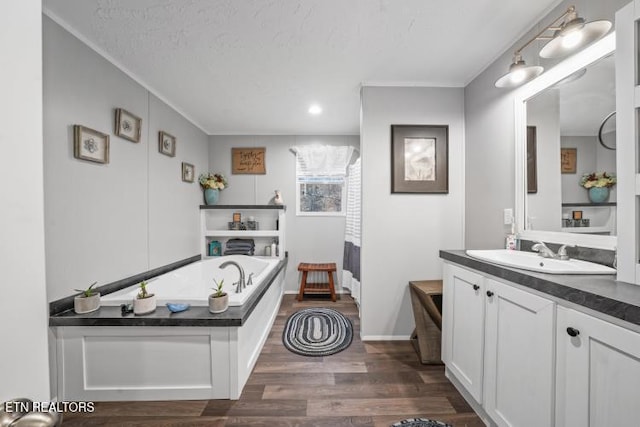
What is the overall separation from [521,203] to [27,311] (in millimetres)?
2333

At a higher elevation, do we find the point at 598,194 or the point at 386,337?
the point at 598,194

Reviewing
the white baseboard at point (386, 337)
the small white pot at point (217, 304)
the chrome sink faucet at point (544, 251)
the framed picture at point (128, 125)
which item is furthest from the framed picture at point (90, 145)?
the chrome sink faucet at point (544, 251)

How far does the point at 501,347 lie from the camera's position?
1.33 meters

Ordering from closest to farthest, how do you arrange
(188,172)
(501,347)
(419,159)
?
(501,347) < (419,159) < (188,172)

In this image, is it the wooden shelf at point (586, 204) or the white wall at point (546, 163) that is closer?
the wooden shelf at point (586, 204)

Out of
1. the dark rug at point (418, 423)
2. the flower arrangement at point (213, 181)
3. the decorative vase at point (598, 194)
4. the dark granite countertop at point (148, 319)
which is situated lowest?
the dark rug at point (418, 423)

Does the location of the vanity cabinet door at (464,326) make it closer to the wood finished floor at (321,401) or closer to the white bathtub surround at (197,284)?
the wood finished floor at (321,401)

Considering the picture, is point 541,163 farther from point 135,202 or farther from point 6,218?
point 135,202

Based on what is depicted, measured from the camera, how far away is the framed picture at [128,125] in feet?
6.86

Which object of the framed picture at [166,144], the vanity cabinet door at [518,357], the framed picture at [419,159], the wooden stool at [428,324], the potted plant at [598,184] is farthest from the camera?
the framed picture at [166,144]

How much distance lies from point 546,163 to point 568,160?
149 millimetres

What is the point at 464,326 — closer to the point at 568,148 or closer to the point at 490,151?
the point at 568,148

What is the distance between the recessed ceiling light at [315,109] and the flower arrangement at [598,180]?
2268mm

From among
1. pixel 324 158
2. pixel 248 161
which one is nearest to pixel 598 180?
pixel 324 158
